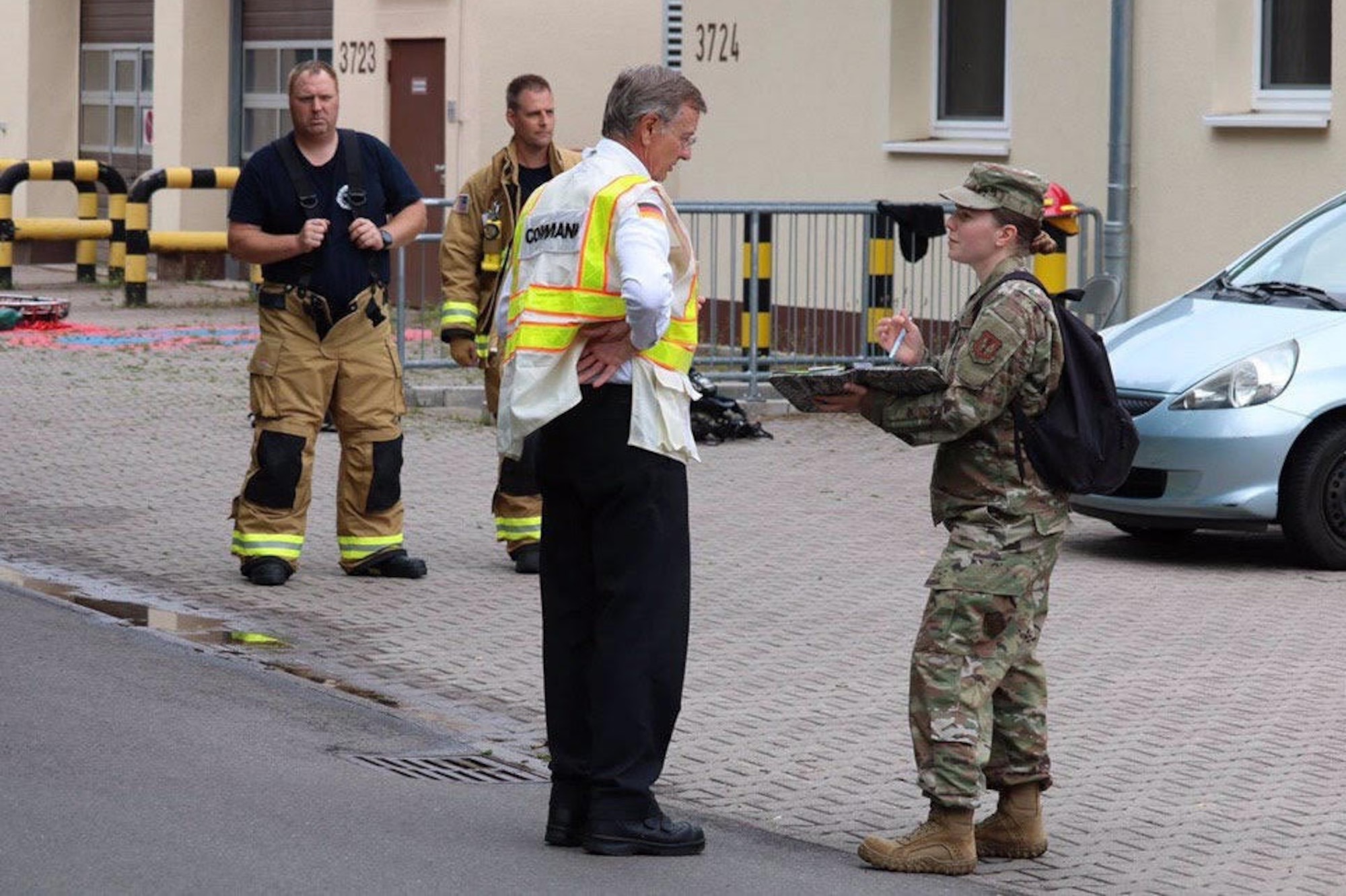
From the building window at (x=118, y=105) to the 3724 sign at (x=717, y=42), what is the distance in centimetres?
1119

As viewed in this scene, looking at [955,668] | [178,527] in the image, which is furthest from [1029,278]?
[178,527]

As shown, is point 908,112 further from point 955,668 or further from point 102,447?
point 955,668

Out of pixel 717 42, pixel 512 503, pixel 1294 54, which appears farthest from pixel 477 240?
pixel 717 42

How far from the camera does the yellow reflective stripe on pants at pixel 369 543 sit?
1051cm

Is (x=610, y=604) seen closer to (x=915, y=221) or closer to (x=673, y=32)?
(x=915, y=221)

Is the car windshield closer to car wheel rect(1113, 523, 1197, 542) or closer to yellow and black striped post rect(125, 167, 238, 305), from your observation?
car wheel rect(1113, 523, 1197, 542)

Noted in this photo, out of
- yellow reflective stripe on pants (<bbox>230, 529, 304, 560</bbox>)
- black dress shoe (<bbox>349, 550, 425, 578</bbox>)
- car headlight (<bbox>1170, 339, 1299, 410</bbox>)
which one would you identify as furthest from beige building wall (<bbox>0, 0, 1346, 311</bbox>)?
yellow reflective stripe on pants (<bbox>230, 529, 304, 560</bbox>)

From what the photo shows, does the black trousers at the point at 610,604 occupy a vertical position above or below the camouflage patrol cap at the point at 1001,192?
below

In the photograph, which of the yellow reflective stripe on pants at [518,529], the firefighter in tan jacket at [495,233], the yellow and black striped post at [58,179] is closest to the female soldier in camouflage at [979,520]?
the firefighter in tan jacket at [495,233]

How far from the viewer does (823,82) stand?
19438 mm

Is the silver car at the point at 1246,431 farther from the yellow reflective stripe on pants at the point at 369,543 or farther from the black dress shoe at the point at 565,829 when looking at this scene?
the black dress shoe at the point at 565,829

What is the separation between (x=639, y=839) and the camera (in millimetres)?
6238

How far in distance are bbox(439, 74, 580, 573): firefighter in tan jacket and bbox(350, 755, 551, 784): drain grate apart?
9.56ft

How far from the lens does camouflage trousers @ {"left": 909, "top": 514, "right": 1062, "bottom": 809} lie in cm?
609
